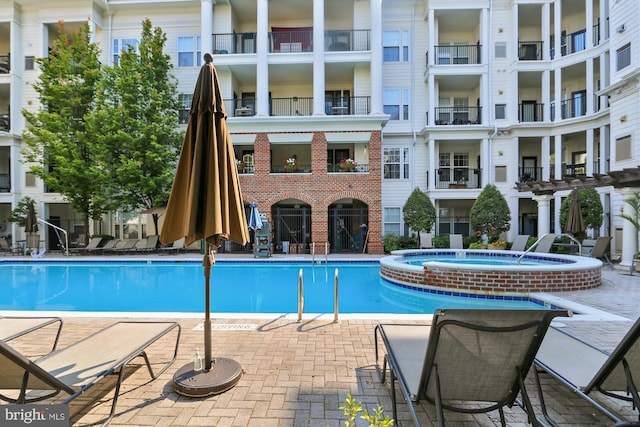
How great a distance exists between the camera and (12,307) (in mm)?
7250

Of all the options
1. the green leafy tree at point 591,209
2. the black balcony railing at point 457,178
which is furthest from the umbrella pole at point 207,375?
the black balcony railing at point 457,178

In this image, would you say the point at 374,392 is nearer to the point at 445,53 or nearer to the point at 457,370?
the point at 457,370

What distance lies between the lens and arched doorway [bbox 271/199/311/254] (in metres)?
16.1

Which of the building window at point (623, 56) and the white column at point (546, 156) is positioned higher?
the building window at point (623, 56)

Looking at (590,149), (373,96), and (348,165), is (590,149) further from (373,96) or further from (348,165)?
(348,165)

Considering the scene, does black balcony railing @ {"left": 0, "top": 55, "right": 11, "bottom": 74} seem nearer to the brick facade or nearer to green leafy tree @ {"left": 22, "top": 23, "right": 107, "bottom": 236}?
green leafy tree @ {"left": 22, "top": 23, "right": 107, "bottom": 236}

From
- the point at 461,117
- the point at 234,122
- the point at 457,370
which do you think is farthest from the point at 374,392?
the point at 461,117

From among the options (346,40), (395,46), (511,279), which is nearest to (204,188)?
(511,279)

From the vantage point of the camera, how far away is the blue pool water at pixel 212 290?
7352 mm

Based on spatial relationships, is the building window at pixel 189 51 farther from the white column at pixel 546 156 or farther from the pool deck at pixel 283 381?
the white column at pixel 546 156

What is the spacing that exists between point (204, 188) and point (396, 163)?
15.7 meters


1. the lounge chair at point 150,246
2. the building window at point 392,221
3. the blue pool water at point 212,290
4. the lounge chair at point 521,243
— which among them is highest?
the building window at point 392,221

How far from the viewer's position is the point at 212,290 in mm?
9062

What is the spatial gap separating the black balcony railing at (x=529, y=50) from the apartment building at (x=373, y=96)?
75mm
